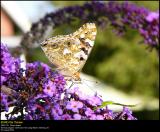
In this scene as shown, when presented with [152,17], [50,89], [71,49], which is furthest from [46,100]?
[152,17]

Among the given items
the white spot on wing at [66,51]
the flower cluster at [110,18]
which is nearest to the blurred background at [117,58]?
the flower cluster at [110,18]

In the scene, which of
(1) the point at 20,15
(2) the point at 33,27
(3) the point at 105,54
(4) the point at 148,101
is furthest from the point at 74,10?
(3) the point at 105,54

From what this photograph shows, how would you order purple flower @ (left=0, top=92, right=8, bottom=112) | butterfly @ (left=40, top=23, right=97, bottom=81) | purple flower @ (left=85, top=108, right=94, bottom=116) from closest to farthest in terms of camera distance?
purple flower @ (left=0, top=92, right=8, bottom=112)
purple flower @ (left=85, top=108, right=94, bottom=116)
butterfly @ (left=40, top=23, right=97, bottom=81)

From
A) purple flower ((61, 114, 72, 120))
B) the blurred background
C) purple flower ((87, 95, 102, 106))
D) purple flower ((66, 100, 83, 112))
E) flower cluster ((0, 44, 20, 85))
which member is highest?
the blurred background

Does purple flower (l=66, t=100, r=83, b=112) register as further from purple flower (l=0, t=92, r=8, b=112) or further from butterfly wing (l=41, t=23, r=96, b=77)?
butterfly wing (l=41, t=23, r=96, b=77)

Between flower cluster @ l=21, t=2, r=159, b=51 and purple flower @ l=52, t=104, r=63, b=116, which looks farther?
flower cluster @ l=21, t=2, r=159, b=51

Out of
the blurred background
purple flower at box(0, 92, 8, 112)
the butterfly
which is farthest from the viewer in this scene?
the blurred background

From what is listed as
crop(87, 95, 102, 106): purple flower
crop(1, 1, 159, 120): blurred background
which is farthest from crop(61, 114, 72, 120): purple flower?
crop(1, 1, 159, 120): blurred background

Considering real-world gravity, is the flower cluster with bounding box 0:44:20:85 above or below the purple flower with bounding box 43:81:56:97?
above

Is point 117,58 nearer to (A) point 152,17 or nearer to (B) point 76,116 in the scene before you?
(A) point 152,17
